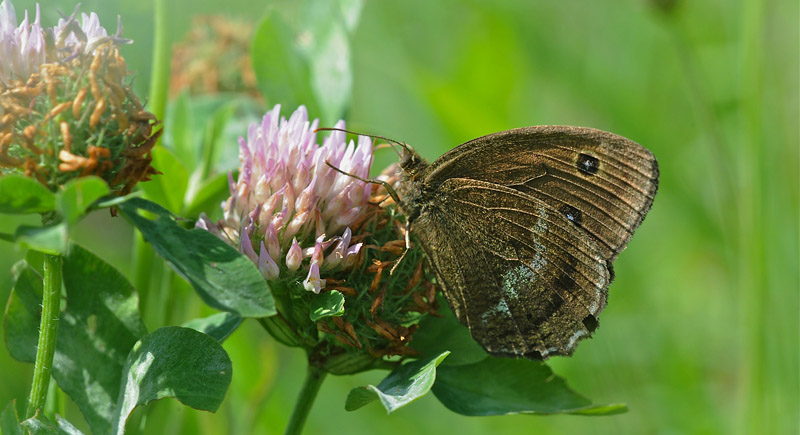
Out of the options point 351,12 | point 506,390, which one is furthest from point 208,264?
point 351,12

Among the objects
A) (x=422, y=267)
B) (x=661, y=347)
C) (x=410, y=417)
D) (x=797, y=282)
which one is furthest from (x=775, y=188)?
(x=422, y=267)

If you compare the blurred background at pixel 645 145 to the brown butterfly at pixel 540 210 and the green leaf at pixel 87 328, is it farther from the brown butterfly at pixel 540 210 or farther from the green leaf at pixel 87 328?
the brown butterfly at pixel 540 210

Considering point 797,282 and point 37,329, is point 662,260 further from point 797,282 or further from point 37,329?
point 37,329

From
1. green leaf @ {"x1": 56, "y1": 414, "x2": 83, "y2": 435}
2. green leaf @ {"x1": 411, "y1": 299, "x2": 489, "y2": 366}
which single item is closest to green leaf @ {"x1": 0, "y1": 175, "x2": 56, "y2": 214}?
green leaf @ {"x1": 56, "y1": 414, "x2": 83, "y2": 435}

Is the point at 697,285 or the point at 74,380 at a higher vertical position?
the point at 697,285

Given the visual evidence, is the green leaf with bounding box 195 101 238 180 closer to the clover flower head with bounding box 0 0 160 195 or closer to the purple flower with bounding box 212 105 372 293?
the purple flower with bounding box 212 105 372 293
